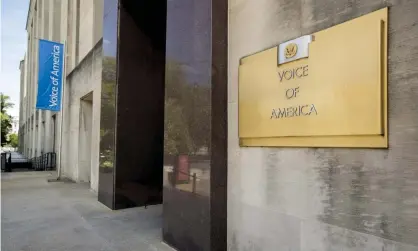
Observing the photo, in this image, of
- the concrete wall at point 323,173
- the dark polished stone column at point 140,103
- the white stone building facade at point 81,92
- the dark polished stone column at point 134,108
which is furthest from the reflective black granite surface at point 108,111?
the concrete wall at point 323,173

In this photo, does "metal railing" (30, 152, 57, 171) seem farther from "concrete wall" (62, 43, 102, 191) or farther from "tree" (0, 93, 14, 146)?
"tree" (0, 93, 14, 146)

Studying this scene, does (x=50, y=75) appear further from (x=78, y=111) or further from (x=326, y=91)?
(x=326, y=91)

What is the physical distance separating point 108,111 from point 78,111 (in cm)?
634

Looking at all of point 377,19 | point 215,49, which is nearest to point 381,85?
point 377,19

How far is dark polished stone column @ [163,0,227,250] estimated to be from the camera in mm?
4273

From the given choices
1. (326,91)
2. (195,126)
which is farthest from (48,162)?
(326,91)

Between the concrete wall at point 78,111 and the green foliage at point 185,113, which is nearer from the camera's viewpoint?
the green foliage at point 185,113

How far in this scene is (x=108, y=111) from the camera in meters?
8.52

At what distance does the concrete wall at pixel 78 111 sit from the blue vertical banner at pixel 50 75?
483mm

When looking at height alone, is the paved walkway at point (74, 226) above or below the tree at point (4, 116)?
below

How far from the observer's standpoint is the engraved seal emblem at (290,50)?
131 inches

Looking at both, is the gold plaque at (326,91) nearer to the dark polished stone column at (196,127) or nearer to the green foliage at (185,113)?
the dark polished stone column at (196,127)

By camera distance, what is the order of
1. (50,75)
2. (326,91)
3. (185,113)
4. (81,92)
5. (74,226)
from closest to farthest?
1. (326,91)
2. (185,113)
3. (74,226)
4. (81,92)
5. (50,75)

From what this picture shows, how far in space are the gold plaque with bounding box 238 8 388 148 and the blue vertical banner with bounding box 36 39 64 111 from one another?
46.4 ft
